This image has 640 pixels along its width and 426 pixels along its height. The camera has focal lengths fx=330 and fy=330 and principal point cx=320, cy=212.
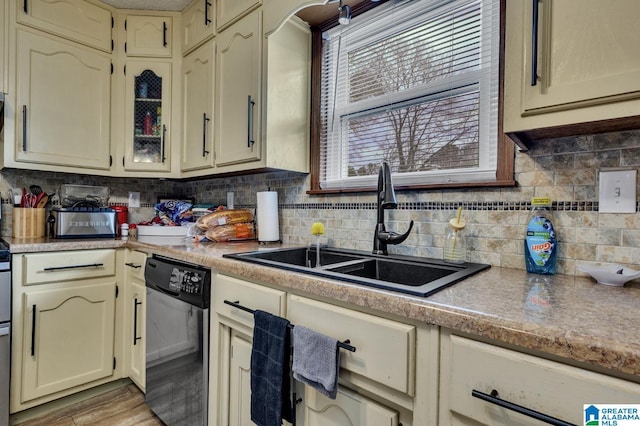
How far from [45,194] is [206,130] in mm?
1176

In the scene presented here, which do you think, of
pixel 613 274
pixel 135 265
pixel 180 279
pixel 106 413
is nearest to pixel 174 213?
pixel 135 265

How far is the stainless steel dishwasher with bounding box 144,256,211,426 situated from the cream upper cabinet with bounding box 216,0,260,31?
4.57 ft

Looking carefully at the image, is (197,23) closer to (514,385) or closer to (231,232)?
(231,232)

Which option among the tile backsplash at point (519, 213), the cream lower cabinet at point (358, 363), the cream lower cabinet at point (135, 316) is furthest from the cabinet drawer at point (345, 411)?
the cream lower cabinet at point (135, 316)

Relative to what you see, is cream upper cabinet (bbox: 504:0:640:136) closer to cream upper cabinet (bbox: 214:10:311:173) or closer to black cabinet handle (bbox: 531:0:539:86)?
black cabinet handle (bbox: 531:0:539:86)

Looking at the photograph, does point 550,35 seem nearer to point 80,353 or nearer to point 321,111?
point 321,111

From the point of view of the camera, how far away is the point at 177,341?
1492 millimetres

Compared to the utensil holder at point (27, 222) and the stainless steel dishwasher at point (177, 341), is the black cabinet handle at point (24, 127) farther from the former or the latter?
the stainless steel dishwasher at point (177, 341)

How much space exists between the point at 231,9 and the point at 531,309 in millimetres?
2086

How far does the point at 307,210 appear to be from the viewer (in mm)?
1893

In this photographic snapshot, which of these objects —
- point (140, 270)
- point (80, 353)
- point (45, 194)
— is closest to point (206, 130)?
point (140, 270)

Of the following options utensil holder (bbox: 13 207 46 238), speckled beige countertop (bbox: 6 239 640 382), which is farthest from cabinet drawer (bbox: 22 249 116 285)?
speckled beige countertop (bbox: 6 239 640 382)

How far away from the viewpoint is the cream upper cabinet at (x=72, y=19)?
1.95 metres

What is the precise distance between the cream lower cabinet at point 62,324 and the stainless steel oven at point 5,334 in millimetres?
57
